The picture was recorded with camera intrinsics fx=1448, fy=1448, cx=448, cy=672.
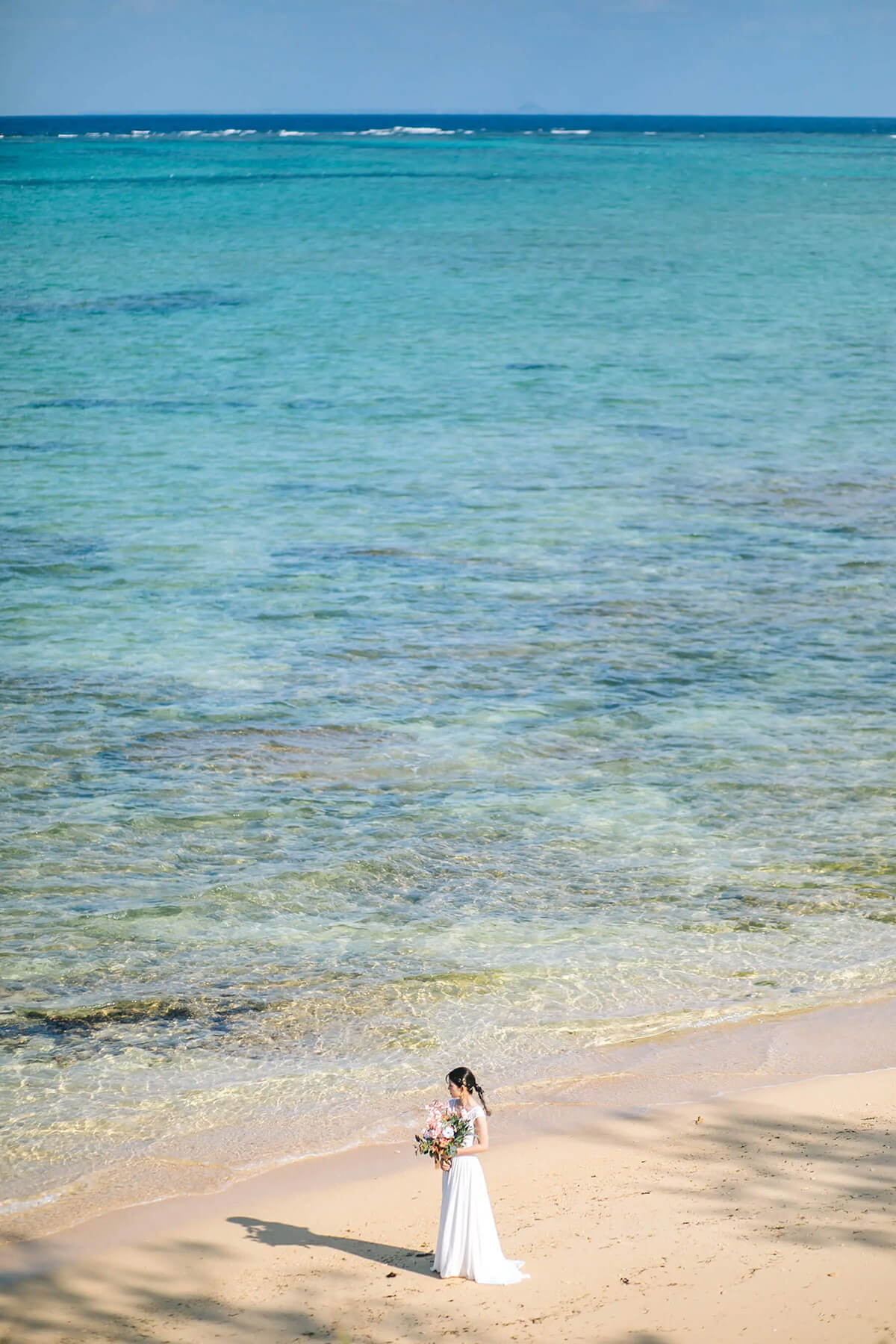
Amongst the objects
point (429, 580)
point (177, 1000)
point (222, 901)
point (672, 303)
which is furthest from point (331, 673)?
point (672, 303)

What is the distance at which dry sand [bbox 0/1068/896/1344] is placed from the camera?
261 inches

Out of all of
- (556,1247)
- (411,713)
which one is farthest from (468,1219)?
(411,713)

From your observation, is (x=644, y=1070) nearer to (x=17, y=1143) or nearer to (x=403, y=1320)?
(x=403, y=1320)

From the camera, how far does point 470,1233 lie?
22.6 ft

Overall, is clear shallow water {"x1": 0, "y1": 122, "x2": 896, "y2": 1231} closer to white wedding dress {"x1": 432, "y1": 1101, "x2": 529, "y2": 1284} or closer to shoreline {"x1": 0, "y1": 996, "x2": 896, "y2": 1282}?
shoreline {"x1": 0, "y1": 996, "x2": 896, "y2": 1282}

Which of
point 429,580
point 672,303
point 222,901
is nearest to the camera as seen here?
point 222,901

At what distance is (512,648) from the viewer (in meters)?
17.4

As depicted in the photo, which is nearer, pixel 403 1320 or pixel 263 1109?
pixel 403 1320

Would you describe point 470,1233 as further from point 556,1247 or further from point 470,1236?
point 556,1247

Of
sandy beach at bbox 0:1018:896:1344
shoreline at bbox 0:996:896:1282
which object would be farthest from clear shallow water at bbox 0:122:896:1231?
sandy beach at bbox 0:1018:896:1344

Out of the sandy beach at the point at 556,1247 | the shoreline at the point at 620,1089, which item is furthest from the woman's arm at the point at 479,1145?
the shoreline at the point at 620,1089

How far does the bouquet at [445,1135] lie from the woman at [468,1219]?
0.03m

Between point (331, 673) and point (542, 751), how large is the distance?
3172 millimetres

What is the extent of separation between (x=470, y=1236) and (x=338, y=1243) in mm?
815
